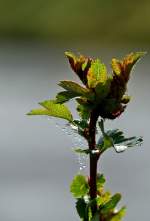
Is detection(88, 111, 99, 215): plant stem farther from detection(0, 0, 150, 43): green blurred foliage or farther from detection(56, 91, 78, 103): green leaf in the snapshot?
detection(0, 0, 150, 43): green blurred foliage

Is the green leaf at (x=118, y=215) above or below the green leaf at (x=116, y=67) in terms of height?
below

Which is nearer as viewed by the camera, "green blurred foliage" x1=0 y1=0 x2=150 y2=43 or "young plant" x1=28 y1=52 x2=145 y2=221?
"young plant" x1=28 y1=52 x2=145 y2=221

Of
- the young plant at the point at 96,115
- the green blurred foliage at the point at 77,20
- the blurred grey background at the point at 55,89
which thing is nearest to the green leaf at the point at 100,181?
the young plant at the point at 96,115

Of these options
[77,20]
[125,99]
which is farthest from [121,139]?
[77,20]

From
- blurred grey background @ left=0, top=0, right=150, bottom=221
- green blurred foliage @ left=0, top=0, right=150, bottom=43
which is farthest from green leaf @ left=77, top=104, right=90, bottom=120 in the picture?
green blurred foliage @ left=0, top=0, right=150, bottom=43

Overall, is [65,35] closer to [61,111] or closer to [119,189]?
[119,189]

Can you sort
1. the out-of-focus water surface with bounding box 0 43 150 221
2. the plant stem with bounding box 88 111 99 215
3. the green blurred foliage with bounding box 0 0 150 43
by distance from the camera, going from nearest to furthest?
the plant stem with bounding box 88 111 99 215, the out-of-focus water surface with bounding box 0 43 150 221, the green blurred foliage with bounding box 0 0 150 43

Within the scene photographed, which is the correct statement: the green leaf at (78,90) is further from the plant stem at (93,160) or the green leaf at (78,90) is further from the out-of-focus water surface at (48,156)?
the out-of-focus water surface at (48,156)
